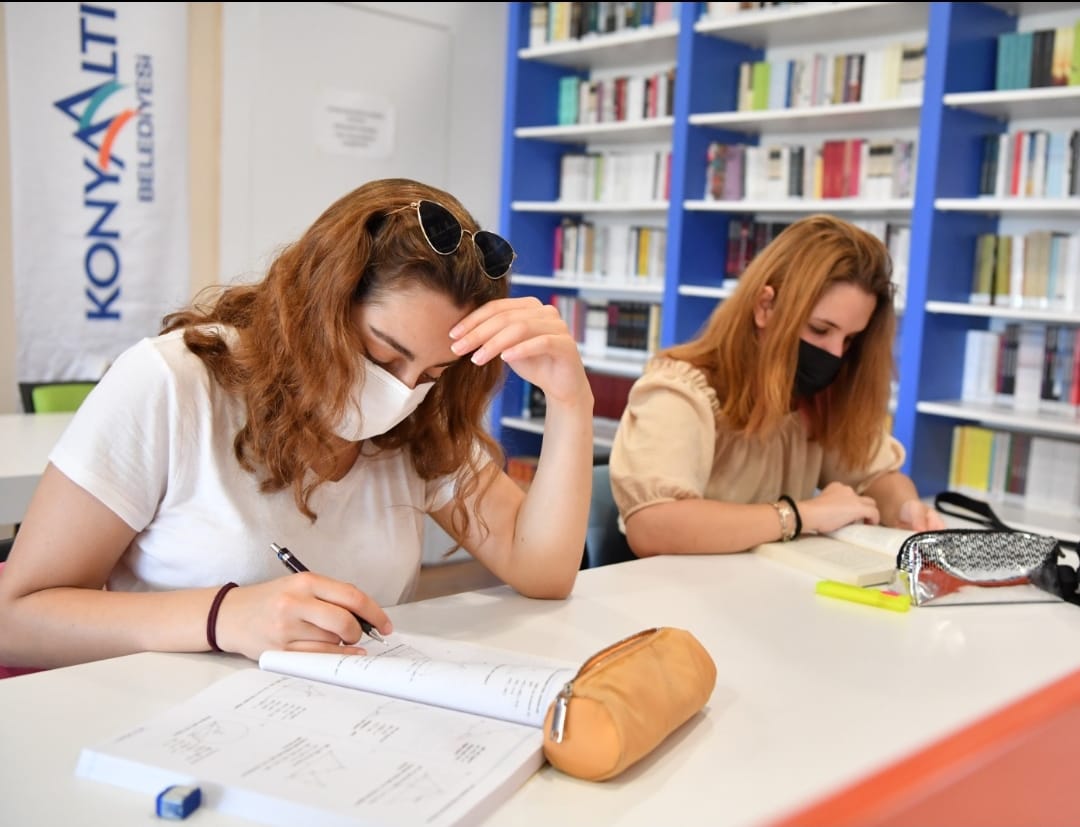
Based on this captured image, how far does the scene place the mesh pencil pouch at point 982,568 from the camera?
1566 mm

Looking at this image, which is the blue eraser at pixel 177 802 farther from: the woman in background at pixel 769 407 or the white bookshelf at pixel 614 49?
the white bookshelf at pixel 614 49

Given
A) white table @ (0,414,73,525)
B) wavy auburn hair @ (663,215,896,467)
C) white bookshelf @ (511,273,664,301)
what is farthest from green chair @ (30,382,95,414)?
wavy auburn hair @ (663,215,896,467)

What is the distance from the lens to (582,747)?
3.00ft

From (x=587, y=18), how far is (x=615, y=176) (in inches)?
26.6

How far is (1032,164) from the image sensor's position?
11.4 feet

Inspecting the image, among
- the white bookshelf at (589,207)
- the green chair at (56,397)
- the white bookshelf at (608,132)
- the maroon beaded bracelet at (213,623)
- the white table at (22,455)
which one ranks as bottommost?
the white table at (22,455)

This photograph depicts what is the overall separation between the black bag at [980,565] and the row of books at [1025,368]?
6.70 ft

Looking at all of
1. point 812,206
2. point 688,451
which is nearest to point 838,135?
point 812,206

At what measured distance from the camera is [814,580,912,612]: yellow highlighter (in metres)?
1.51

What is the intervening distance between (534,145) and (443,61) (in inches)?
24.2

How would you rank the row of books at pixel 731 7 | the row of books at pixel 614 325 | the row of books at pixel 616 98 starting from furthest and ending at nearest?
the row of books at pixel 614 325 → the row of books at pixel 616 98 → the row of books at pixel 731 7

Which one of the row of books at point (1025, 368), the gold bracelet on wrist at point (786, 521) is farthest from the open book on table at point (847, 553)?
the row of books at point (1025, 368)

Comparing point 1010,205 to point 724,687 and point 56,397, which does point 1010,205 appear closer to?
point 724,687

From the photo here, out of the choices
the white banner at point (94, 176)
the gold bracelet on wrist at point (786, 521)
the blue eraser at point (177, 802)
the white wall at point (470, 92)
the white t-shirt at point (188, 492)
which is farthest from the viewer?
the white wall at point (470, 92)
